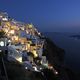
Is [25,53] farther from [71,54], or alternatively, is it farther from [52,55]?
[71,54]

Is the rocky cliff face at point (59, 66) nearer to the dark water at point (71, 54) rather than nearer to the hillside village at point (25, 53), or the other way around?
the hillside village at point (25, 53)

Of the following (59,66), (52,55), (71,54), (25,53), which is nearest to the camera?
(25,53)

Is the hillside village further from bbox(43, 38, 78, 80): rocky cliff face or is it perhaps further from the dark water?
the dark water

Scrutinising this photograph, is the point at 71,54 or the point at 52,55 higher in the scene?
the point at 52,55

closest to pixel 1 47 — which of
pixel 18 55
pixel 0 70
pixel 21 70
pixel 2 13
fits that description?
pixel 18 55

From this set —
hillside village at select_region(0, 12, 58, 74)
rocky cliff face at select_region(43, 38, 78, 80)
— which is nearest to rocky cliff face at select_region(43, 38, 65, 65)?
rocky cliff face at select_region(43, 38, 78, 80)

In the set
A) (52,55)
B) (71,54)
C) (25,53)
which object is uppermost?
(25,53)

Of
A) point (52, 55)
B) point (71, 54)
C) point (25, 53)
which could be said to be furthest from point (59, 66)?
Result: point (71, 54)

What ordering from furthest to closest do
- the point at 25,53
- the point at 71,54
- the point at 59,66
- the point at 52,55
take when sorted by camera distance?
1. the point at 71,54
2. the point at 52,55
3. the point at 59,66
4. the point at 25,53

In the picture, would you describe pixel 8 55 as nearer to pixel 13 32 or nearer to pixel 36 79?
pixel 36 79

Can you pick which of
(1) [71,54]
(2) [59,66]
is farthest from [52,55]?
(1) [71,54]

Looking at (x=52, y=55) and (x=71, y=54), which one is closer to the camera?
(x=52, y=55)
